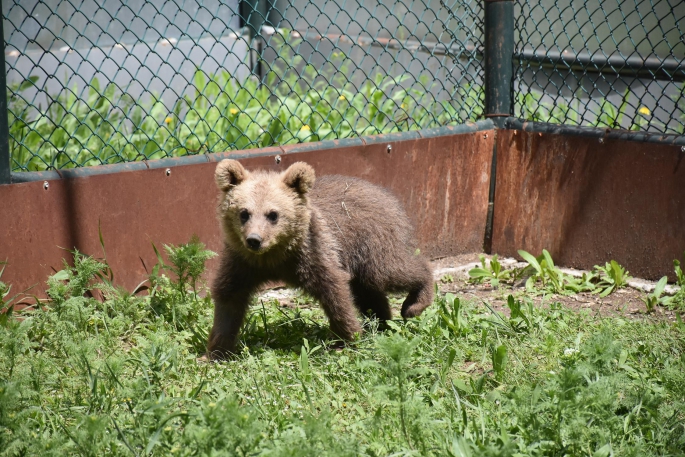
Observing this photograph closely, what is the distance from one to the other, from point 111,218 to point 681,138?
3980 millimetres

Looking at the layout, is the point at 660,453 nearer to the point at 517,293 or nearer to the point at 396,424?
the point at 396,424

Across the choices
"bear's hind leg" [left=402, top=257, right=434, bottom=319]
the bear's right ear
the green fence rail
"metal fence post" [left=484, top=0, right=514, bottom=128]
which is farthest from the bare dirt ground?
"metal fence post" [left=484, top=0, right=514, bottom=128]

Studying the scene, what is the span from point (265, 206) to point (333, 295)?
648 millimetres

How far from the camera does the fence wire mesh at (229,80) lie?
6.54m

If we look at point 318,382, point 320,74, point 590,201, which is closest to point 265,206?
point 318,382

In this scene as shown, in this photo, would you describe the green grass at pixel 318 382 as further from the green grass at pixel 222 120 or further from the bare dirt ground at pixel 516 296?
the green grass at pixel 222 120

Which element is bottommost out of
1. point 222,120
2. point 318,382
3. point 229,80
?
point 318,382

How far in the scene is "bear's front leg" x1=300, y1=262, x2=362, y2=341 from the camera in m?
4.52

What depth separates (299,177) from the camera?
14.9 ft

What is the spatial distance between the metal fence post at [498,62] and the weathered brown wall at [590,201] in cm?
17

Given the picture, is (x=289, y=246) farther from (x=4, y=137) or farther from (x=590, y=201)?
(x=590, y=201)

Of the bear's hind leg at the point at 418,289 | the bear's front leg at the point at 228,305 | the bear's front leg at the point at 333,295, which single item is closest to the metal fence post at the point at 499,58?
the bear's hind leg at the point at 418,289

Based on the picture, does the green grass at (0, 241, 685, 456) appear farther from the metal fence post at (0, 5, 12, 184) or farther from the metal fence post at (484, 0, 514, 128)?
the metal fence post at (484, 0, 514, 128)

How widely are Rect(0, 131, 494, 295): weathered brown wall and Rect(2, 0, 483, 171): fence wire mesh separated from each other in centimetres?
42
